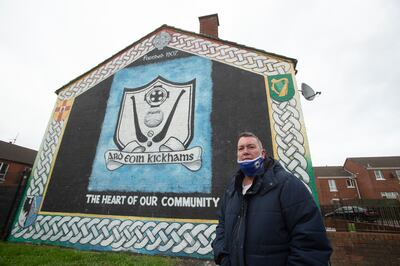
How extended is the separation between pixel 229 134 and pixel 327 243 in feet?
15.8

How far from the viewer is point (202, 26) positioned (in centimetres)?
940

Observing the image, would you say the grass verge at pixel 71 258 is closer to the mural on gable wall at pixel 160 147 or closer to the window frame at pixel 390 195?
the mural on gable wall at pixel 160 147

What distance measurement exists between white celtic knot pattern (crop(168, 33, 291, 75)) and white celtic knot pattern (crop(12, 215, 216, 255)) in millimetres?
5230

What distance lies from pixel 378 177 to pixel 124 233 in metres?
37.5

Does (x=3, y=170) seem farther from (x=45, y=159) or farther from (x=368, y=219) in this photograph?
(x=368, y=219)

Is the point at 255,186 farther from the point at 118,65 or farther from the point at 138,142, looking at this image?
the point at 118,65

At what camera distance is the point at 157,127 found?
710 cm

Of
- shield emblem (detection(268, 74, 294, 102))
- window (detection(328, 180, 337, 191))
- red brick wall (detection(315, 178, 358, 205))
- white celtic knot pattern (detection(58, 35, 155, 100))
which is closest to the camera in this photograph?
shield emblem (detection(268, 74, 294, 102))

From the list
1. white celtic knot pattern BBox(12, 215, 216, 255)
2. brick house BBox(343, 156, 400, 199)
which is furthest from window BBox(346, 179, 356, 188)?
white celtic knot pattern BBox(12, 215, 216, 255)

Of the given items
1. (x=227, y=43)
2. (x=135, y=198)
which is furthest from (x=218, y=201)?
(x=227, y=43)

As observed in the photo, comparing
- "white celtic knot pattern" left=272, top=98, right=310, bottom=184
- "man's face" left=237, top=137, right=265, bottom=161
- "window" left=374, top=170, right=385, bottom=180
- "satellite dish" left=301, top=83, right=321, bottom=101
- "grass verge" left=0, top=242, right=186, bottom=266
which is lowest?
"grass verge" left=0, top=242, right=186, bottom=266

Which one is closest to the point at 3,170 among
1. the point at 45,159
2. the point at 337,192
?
the point at 45,159

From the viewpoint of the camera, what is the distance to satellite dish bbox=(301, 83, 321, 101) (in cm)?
651

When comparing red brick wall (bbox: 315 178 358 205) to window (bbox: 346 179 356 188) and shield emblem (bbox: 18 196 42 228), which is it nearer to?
window (bbox: 346 179 356 188)
